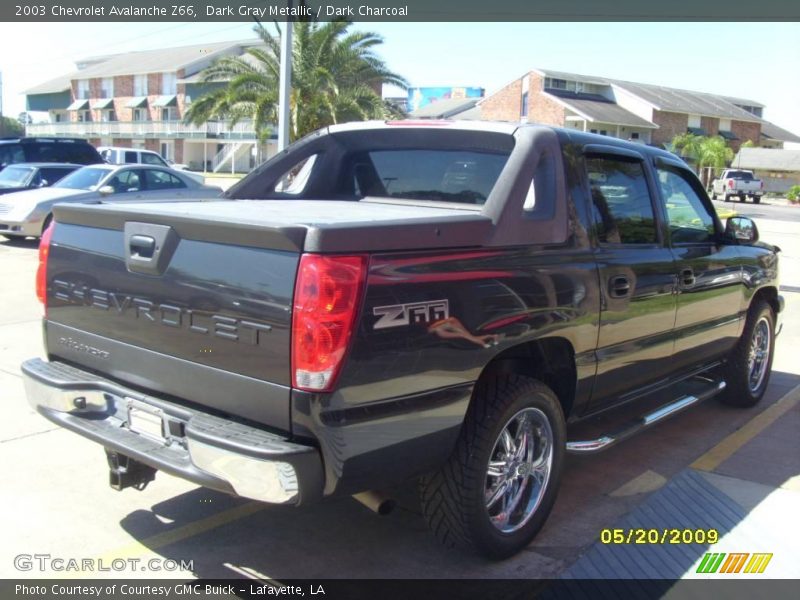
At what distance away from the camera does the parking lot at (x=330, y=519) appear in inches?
142

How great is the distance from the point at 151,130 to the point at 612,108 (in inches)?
1398

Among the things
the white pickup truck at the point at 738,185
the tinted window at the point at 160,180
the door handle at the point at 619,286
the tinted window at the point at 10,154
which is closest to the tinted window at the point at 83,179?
the tinted window at the point at 160,180

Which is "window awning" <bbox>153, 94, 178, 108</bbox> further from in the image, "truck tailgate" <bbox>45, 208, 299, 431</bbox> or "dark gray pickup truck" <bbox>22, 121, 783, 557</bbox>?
"truck tailgate" <bbox>45, 208, 299, 431</bbox>

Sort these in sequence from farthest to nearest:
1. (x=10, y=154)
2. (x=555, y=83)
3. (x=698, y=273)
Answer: (x=555, y=83) → (x=10, y=154) → (x=698, y=273)

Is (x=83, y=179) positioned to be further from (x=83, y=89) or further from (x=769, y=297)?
(x=83, y=89)

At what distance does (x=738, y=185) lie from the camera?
49719mm

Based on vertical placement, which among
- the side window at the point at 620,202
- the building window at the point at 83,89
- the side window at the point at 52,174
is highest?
the building window at the point at 83,89

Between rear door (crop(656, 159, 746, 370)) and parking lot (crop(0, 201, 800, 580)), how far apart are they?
0.72 meters

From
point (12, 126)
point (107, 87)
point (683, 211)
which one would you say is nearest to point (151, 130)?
point (107, 87)

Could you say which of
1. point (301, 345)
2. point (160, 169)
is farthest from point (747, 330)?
point (160, 169)

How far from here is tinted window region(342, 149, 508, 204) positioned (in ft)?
13.9

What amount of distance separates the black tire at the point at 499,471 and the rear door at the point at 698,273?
1542mm
